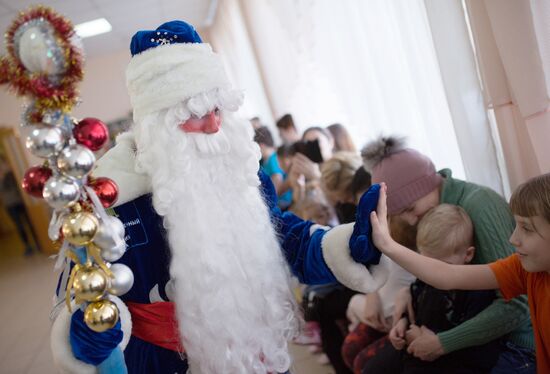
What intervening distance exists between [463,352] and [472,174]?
29.4 inches

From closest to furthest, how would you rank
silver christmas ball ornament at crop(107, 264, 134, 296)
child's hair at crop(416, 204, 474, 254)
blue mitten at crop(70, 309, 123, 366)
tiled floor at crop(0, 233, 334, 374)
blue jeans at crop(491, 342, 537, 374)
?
silver christmas ball ornament at crop(107, 264, 134, 296)
blue mitten at crop(70, 309, 123, 366)
blue jeans at crop(491, 342, 537, 374)
child's hair at crop(416, 204, 474, 254)
tiled floor at crop(0, 233, 334, 374)

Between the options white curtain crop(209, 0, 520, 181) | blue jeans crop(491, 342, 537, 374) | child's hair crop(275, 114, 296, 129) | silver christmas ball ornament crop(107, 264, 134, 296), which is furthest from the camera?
child's hair crop(275, 114, 296, 129)

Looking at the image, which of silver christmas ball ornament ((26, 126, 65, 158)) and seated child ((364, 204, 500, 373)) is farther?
seated child ((364, 204, 500, 373))

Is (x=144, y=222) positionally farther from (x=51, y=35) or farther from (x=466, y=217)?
(x=466, y=217)

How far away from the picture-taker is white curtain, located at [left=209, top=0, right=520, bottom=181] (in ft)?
6.31

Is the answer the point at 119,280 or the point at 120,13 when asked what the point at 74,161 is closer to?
the point at 119,280

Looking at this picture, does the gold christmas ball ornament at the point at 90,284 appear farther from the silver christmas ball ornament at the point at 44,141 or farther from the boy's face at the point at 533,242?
the boy's face at the point at 533,242

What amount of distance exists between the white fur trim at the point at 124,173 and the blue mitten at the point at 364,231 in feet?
2.11

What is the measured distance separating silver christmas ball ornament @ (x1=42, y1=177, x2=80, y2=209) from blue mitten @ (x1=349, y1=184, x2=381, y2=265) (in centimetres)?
81

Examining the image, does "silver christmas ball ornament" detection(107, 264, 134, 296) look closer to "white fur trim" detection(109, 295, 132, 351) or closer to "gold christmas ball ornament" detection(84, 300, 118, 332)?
"gold christmas ball ornament" detection(84, 300, 118, 332)

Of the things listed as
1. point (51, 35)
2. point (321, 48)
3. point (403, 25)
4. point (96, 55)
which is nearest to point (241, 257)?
point (51, 35)

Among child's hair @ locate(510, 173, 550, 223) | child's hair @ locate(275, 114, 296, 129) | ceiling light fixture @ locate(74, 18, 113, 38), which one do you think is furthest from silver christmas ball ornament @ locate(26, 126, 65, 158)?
ceiling light fixture @ locate(74, 18, 113, 38)

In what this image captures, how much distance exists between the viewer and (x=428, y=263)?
56.4 inches

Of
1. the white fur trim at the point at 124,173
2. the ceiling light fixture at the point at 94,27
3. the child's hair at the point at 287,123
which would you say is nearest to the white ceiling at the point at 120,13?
the ceiling light fixture at the point at 94,27
